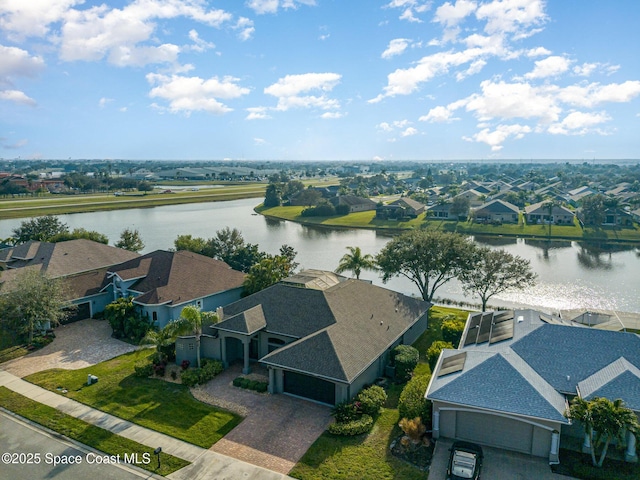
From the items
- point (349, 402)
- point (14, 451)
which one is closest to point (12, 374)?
point (14, 451)

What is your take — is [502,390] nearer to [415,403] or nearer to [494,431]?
[494,431]

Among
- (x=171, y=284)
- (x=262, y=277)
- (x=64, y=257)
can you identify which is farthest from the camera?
(x=64, y=257)

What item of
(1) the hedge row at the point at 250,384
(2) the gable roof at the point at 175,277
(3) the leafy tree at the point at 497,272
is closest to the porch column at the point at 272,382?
(1) the hedge row at the point at 250,384

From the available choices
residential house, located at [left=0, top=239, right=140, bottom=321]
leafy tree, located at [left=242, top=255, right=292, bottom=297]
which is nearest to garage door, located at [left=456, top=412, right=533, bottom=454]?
leafy tree, located at [left=242, top=255, right=292, bottom=297]

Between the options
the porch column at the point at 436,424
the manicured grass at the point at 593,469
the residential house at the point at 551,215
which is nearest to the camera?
the manicured grass at the point at 593,469

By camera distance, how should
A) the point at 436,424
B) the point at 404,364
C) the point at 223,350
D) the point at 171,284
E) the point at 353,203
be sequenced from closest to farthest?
the point at 436,424, the point at 404,364, the point at 223,350, the point at 171,284, the point at 353,203

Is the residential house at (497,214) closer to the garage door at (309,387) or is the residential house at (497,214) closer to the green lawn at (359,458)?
the garage door at (309,387)

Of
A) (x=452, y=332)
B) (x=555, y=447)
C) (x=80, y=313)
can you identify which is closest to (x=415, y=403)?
(x=555, y=447)
